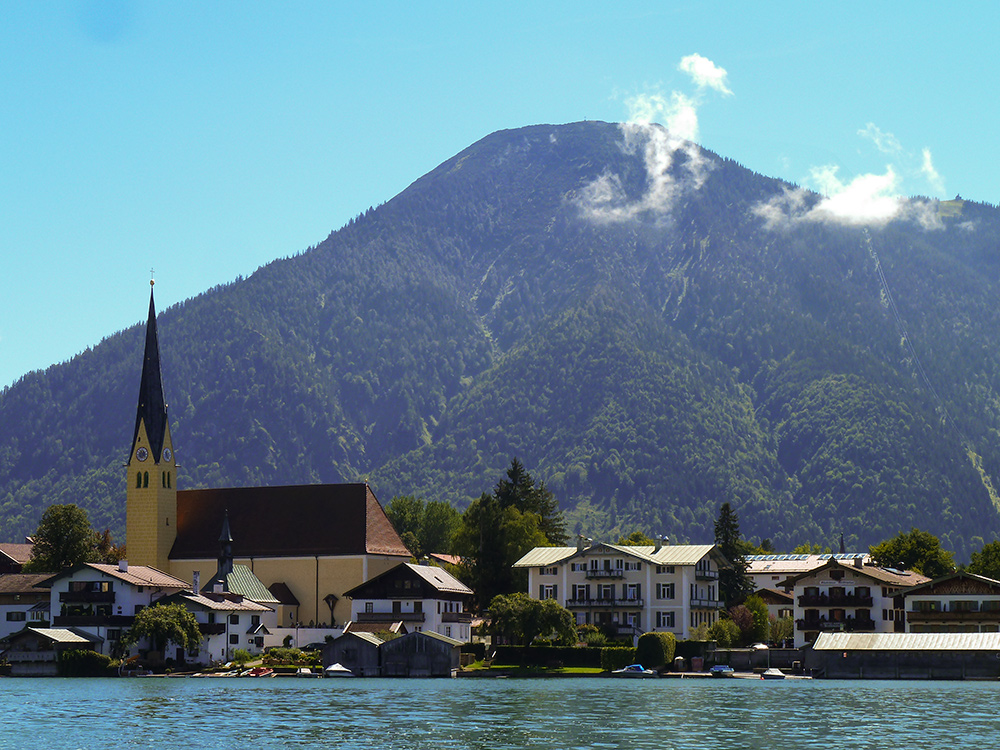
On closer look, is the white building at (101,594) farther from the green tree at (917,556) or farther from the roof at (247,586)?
the green tree at (917,556)

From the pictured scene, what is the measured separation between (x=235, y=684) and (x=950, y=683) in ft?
156

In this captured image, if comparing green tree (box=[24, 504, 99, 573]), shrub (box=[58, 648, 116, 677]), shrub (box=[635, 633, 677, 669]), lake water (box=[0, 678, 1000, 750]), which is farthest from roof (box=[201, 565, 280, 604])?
shrub (box=[635, 633, 677, 669])

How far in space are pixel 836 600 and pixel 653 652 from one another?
23767 mm

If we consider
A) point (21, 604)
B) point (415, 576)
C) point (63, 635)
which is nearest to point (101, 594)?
point (63, 635)

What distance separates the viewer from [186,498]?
153125mm

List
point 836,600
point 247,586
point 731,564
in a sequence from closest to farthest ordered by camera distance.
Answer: point 836,600
point 247,586
point 731,564

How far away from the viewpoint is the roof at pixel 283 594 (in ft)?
455

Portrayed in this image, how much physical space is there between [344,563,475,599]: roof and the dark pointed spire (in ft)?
104

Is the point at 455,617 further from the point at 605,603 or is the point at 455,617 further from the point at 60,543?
the point at 60,543

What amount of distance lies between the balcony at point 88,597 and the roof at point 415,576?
20803mm

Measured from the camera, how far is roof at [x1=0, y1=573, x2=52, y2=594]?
129 m

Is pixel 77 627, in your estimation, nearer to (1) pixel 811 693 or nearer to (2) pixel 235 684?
(2) pixel 235 684

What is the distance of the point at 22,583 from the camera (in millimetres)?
131375

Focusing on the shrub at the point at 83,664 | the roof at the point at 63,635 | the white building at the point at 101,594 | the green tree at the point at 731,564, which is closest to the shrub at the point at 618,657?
the green tree at the point at 731,564
